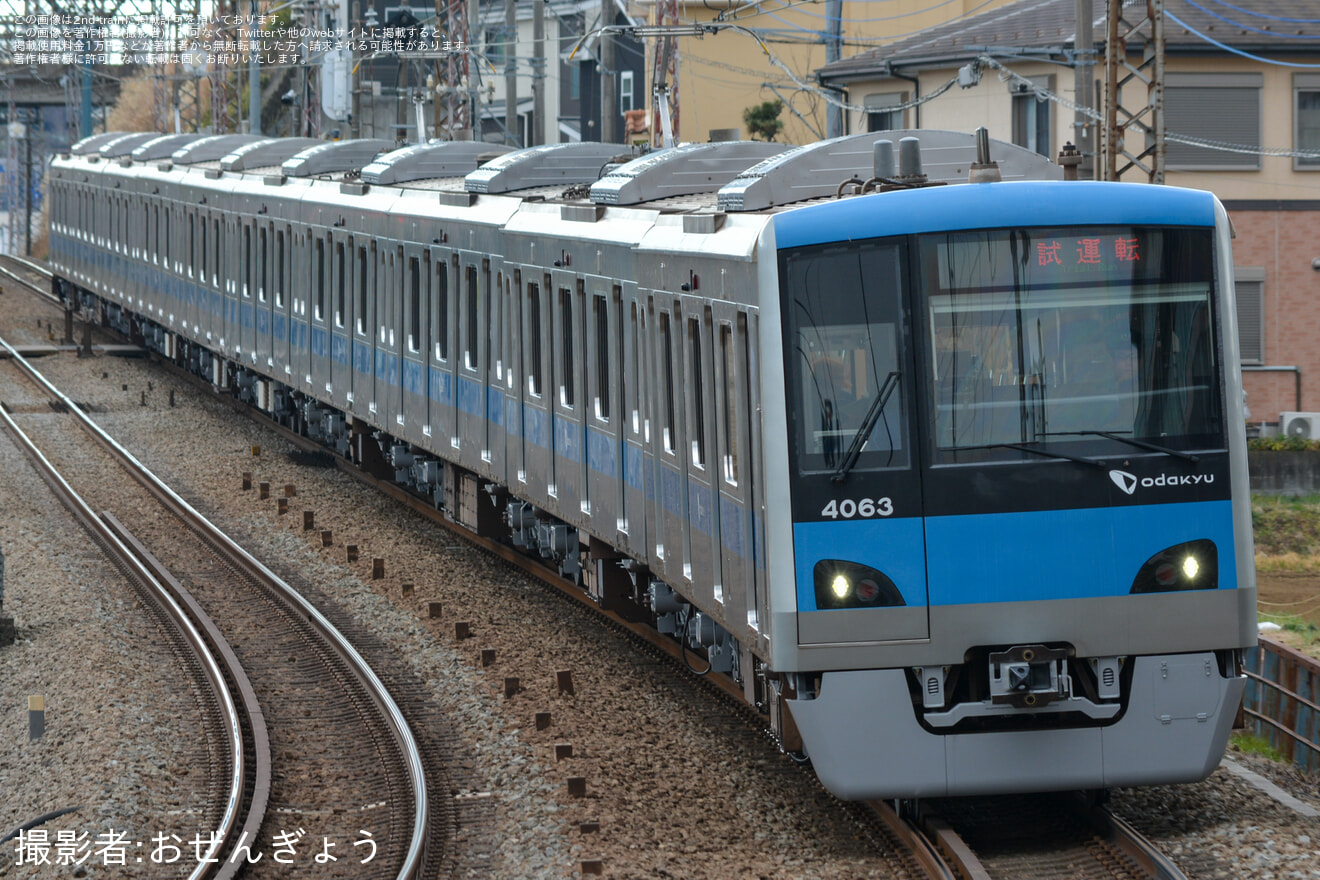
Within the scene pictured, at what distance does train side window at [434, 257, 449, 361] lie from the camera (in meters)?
15.0

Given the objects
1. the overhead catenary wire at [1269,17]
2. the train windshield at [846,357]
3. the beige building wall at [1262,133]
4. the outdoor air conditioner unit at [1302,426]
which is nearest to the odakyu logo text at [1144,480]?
the train windshield at [846,357]

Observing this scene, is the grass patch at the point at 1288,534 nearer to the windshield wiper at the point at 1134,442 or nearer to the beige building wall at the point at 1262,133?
the beige building wall at the point at 1262,133

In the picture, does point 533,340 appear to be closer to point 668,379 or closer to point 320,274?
point 668,379

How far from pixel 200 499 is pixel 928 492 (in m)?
12.4

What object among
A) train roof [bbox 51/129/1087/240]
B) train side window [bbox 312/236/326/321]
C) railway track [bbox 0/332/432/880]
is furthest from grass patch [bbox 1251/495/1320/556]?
railway track [bbox 0/332/432/880]

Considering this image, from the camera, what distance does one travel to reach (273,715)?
10703mm

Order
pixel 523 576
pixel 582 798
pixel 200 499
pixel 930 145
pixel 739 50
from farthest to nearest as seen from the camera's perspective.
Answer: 1. pixel 739 50
2. pixel 200 499
3. pixel 523 576
4. pixel 930 145
5. pixel 582 798

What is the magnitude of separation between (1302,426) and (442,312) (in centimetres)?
1121

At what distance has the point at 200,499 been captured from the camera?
18.3 metres

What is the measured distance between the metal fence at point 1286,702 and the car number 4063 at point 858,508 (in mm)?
2826

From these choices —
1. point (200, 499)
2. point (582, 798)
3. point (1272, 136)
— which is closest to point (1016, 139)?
point (1272, 136)

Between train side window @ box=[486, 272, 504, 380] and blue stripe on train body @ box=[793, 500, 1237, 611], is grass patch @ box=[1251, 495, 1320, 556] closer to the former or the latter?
train side window @ box=[486, 272, 504, 380]

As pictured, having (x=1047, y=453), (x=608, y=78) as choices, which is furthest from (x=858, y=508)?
(x=608, y=78)

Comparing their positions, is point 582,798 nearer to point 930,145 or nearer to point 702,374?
point 702,374
